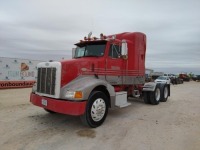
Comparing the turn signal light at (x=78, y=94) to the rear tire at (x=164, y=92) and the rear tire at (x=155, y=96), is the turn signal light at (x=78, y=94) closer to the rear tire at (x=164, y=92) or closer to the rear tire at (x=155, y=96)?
the rear tire at (x=155, y=96)

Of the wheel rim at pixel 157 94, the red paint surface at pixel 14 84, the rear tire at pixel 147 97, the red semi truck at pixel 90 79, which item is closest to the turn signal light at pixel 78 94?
the red semi truck at pixel 90 79

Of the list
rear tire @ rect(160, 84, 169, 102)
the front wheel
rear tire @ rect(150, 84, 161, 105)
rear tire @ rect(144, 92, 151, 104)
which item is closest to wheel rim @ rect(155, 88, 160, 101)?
rear tire @ rect(150, 84, 161, 105)

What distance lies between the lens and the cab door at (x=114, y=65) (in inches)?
286

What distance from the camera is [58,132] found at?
18.3 ft

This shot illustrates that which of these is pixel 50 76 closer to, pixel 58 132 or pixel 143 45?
pixel 58 132

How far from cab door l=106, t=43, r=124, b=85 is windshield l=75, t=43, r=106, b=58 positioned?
33 centimetres

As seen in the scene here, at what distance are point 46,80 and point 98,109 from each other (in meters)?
1.85

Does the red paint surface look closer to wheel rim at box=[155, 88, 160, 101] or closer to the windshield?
the windshield

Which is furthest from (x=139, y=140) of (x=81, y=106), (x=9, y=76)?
(x=9, y=76)

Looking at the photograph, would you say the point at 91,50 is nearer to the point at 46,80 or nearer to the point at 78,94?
the point at 46,80

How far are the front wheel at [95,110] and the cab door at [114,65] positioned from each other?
1225mm

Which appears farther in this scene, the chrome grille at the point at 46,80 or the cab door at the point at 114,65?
the cab door at the point at 114,65

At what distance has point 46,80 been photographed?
6.15 metres

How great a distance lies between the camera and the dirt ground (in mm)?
4652
